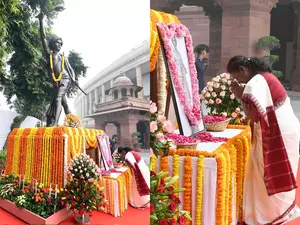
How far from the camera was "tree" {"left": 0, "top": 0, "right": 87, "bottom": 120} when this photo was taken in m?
1.86

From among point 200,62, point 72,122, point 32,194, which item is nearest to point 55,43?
point 72,122

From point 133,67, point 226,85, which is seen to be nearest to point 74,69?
point 133,67

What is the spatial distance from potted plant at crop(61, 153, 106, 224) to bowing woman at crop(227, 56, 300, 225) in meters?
1.49

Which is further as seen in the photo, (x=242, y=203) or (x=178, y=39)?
(x=242, y=203)

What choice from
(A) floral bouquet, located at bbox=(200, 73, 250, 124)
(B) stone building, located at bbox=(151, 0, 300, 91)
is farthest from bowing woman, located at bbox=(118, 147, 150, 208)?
(B) stone building, located at bbox=(151, 0, 300, 91)

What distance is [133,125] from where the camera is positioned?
1910 millimetres

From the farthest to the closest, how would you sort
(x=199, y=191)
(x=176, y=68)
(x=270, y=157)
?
(x=270, y=157)
(x=176, y=68)
(x=199, y=191)

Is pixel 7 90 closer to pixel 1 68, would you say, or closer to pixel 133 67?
pixel 1 68

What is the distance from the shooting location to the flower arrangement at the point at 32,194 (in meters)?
1.85

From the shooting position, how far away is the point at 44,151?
185 cm

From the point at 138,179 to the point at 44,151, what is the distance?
20.0 inches

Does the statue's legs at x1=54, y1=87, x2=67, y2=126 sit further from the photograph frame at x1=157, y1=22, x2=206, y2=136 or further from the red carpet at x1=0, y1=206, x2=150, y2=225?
the photograph frame at x1=157, y1=22, x2=206, y2=136

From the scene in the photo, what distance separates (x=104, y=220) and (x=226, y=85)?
2.99m

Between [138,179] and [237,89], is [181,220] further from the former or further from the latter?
[237,89]
